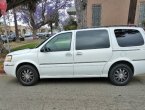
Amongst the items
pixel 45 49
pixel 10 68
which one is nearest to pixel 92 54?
pixel 45 49

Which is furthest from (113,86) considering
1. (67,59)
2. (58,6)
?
(58,6)

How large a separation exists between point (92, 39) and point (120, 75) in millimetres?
1384

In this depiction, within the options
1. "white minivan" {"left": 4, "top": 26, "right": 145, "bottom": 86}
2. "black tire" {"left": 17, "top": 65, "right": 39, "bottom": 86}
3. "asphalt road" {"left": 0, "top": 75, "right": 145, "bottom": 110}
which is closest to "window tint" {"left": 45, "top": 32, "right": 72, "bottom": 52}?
"white minivan" {"left": 4, "top": 26, "right": 145, "bottom": 86}

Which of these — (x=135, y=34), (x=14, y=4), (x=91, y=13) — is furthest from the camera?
(x=91, y=13)

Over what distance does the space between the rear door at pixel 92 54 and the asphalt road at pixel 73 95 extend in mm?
465

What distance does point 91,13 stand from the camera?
17250 mm

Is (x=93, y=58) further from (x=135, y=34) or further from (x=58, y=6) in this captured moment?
(x=58, y=6)

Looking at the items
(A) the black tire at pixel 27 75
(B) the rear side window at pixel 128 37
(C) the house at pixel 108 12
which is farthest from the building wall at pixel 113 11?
(A) the black tire at pixel 27 75

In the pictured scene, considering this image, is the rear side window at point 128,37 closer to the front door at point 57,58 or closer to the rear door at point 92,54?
the rear door at point 92,54

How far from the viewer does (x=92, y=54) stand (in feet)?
24.3

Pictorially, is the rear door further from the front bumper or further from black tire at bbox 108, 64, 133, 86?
the front bumper

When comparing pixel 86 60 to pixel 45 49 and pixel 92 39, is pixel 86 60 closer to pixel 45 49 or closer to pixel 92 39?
pixel 92 39

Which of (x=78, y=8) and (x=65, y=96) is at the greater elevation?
(x=78, y=8)

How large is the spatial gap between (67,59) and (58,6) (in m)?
33.7
